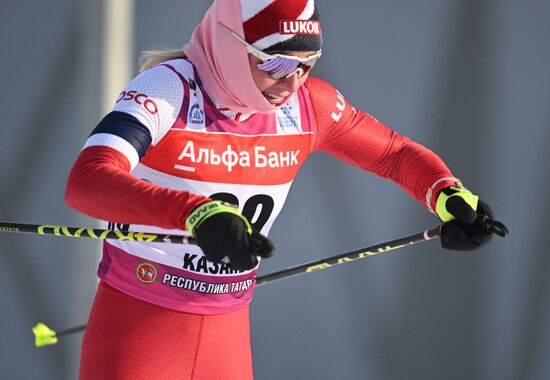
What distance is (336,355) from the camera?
141 inches

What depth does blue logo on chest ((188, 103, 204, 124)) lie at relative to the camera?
2.15 metres

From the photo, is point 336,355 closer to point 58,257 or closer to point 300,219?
point 300,219

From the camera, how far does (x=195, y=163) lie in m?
2.14

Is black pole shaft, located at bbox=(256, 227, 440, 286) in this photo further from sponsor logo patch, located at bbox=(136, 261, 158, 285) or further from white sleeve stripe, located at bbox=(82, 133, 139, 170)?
white sleeve stripe, located at bbox=(82, 133, 139, 170)

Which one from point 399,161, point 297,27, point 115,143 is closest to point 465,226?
point 399,161

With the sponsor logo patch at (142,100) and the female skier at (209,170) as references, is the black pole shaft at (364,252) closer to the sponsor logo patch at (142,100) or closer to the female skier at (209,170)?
the female skier at (209,170)

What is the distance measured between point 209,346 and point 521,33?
1.83 meters

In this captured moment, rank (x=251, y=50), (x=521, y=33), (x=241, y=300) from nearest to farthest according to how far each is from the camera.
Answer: (x=251, y=50)
(x=241, y=300)
(x=521, y=33)

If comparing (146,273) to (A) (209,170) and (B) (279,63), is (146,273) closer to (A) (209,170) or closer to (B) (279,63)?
(A) (209,170)

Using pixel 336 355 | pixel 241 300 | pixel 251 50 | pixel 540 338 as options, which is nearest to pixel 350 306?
pixel 336 355

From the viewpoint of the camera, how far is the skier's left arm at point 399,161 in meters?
2.28

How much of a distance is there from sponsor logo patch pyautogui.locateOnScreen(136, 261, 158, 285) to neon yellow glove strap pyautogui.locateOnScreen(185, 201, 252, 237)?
1.44ft

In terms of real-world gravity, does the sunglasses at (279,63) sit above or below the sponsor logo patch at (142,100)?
above

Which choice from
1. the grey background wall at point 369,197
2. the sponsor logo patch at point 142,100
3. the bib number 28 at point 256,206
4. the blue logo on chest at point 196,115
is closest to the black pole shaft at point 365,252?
Result: the bib number 28 at point 256,206
